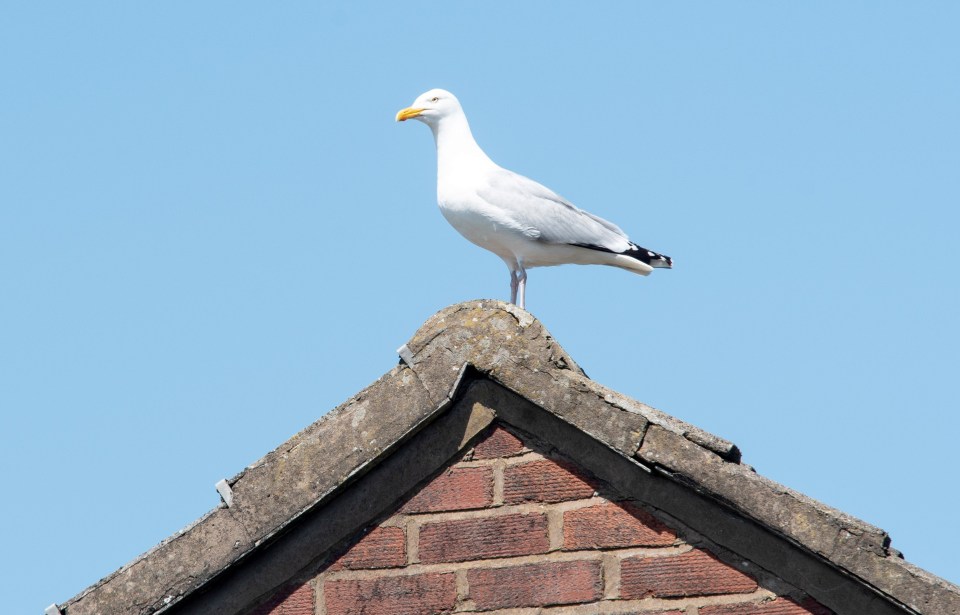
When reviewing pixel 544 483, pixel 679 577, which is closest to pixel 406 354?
pixel 544 483

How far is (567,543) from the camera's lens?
203 inches

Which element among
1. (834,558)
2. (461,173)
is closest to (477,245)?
(461,173)

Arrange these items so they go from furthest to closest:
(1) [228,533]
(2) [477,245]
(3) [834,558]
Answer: (2) [477,245] < (1) [228,533] < (3) [834,558]

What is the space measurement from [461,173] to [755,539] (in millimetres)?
5891

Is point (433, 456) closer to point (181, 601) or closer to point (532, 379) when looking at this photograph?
point (532, 379)

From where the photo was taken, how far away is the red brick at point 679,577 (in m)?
5.01

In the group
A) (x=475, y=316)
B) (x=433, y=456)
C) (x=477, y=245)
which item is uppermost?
(x=477, y=245)

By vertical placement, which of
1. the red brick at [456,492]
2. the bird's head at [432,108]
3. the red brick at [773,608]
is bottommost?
the red brick at [773,608]

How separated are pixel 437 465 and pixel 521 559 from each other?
435 millimetres

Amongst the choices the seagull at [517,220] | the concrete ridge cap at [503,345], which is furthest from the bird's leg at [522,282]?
the concrete ridge cap at [503,345]

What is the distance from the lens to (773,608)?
4945mm

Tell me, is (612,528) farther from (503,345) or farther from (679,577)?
(503,345)

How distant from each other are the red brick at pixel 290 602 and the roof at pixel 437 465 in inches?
1.7

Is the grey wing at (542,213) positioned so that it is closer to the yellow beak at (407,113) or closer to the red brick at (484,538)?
the yellow beak at (407,113)
